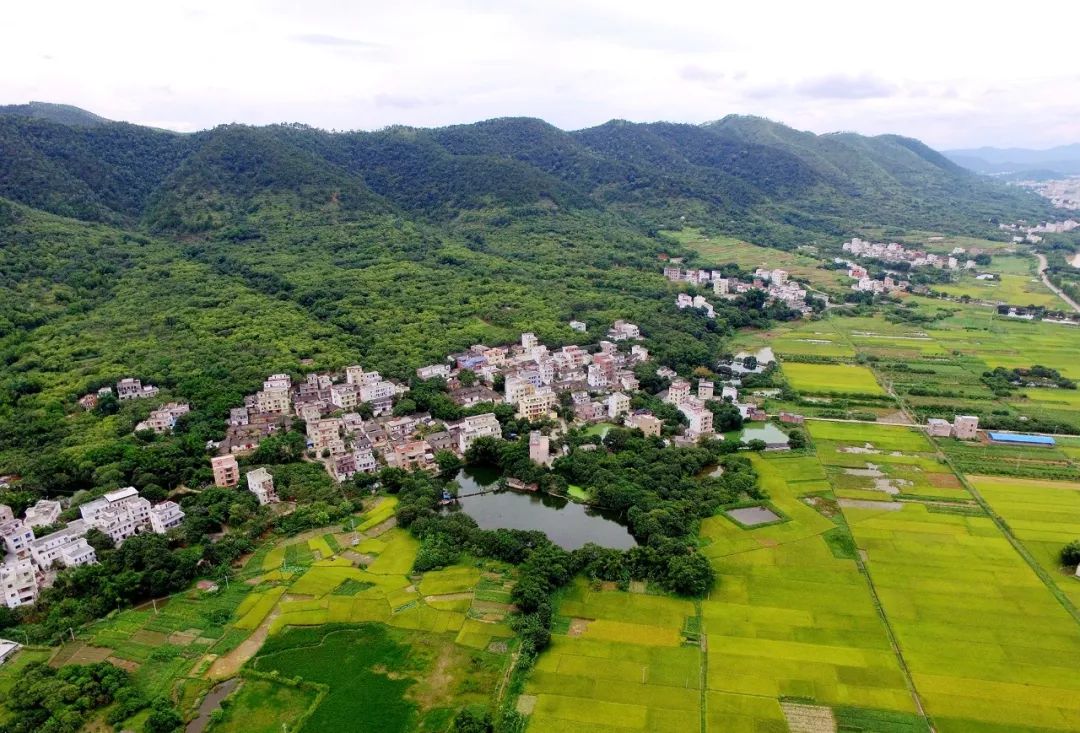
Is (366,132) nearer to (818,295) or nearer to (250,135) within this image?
(250,135)

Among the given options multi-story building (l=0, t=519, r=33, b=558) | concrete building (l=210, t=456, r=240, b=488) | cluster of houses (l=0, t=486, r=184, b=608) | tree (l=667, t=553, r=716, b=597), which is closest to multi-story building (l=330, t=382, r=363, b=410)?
concrete building (l=210, t=456, r=240, b=488)

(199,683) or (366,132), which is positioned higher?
(366,132)

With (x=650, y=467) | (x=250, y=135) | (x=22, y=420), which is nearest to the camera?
(x=650, y=467)

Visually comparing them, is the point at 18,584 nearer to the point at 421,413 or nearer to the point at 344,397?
the point at 344,397

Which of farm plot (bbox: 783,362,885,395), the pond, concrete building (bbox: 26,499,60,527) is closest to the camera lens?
concrete building (bbox: 26,499,60,527)

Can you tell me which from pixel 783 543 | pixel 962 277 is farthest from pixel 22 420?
pixel 962 277

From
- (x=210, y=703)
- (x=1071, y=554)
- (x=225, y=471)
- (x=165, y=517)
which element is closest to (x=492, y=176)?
(x=225, y=471)

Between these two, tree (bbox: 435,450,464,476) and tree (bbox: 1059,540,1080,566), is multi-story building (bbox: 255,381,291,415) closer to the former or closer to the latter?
tree (bbox: 435,450,464,476)
